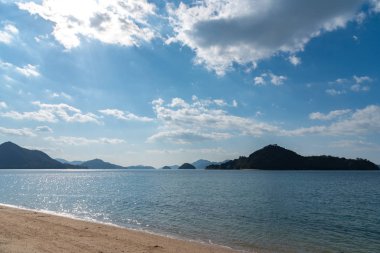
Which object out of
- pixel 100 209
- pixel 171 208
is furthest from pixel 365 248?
pixel 100 209

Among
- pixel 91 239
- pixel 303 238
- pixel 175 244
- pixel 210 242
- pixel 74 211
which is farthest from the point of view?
pixel 74 211

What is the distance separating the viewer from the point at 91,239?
22.7 m

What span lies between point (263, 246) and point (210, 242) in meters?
4.00

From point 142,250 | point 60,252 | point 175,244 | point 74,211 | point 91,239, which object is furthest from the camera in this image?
point 74,211

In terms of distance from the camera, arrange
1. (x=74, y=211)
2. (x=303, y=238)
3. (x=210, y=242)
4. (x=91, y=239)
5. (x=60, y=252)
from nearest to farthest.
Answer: (x=60, y=252) → (x=91, y=239) → (x=210, y=242) → (x=303, y=238) → (x=74, y=211)

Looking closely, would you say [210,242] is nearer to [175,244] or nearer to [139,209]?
[175,244]

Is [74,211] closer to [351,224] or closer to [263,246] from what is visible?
[263,246]

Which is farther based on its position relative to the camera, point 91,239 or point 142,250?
point 91,239

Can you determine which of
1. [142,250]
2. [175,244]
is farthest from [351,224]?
[142,250]

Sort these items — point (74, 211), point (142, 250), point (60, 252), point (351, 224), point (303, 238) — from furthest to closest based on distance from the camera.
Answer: point (74, 211)
point (351, 224)
point (303, 238)
point (142, 250)
point (60, 252)

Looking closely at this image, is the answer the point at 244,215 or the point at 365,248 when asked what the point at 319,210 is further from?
the point at 365,248

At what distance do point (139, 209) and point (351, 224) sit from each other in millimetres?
26349

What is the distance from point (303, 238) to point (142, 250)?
1497 centimetres

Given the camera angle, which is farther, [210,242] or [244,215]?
[244,215]
